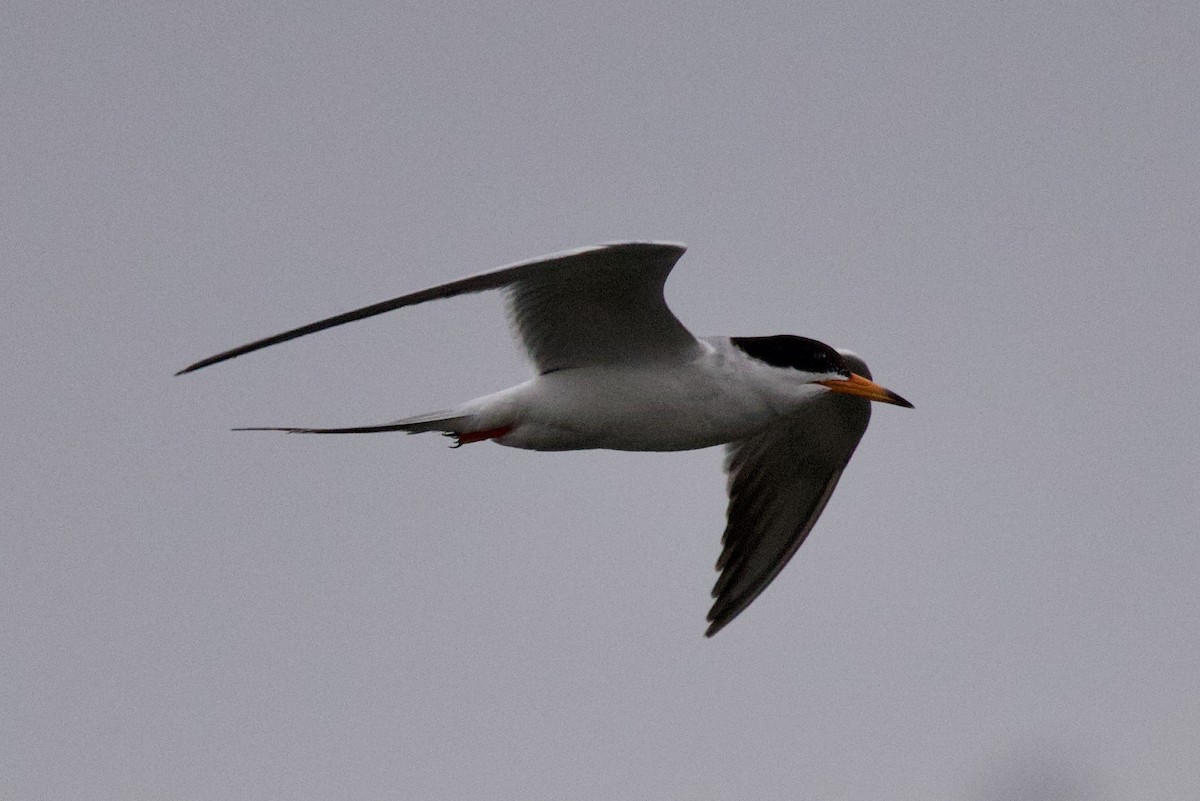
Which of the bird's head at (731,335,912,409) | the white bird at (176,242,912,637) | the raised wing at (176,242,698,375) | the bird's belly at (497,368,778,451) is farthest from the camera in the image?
the bird's head at (731,335,912,409)

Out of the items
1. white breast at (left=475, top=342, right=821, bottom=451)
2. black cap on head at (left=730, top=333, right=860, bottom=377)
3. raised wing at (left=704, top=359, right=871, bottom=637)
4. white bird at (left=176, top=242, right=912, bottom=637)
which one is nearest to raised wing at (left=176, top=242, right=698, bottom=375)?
white bird at (left=176, top=242, right=912, bottom=637)

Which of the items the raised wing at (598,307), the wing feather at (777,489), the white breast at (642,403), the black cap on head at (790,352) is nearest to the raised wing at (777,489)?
the wing feather at (777,489)

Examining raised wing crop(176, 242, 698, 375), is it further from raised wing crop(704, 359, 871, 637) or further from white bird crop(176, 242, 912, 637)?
raised wing crop(704, 359, 871, 637)

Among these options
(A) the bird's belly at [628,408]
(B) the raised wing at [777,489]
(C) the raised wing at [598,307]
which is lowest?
(B) the raised wing at [777,489]

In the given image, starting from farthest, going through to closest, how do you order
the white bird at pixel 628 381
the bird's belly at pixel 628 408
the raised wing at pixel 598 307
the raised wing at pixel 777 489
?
the raised wing at pixel 777 489 < the bird's belly at pixel 628 408 < the white bird at pixel 628 381 < the raised wing at pixel 598 307

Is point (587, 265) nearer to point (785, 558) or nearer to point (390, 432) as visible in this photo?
point (390, 432)

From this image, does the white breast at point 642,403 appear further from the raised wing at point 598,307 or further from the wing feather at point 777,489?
the wing feather at point 777,489
